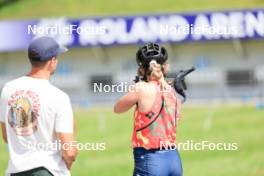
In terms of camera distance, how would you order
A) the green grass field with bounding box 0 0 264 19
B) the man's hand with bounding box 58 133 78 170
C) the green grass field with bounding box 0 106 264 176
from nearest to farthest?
the man's hand with bounding box 58 133 78 170, the green grass field with bounding box 0 106 264 176, the green grass field with bounding box 0 0 264 19

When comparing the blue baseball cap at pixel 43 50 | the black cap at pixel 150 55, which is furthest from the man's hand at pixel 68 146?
the black cap at pixel 150 55

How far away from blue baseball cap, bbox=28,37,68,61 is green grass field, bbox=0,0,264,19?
32746 mm

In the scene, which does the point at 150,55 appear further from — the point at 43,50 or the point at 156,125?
the point at 43,50

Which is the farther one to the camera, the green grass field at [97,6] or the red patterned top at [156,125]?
the green grass field at [97,6]

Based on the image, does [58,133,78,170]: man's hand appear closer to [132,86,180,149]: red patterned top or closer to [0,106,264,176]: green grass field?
[132,86,180,149]: red patterned top

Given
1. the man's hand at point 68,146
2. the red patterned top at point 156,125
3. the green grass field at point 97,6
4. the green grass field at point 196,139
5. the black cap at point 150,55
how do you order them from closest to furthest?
1. the man's hand at point 68,146
2. the red patterned top at point 156,125
3. the black cap at point 150,55
4. the green grass field at point 196,139
5. the green grass field at point 97,6

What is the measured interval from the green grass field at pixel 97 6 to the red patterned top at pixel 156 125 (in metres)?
32.0

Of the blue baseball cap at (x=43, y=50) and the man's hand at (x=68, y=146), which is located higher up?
the blue baseball cap at (x=43, y=50)

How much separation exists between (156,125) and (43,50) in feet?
4.31

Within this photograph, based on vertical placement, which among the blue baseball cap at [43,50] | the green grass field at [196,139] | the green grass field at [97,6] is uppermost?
the green grass field at [97,6]

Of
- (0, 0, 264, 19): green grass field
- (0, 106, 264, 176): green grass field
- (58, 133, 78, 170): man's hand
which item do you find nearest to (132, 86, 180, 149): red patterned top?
(58, 133, 78, 170): man's hand

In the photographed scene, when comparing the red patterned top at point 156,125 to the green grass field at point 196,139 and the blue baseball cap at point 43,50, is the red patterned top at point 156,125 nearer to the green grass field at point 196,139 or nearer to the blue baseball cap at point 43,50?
the blue baseball cap at point 43,50

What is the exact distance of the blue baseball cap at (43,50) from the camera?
573 centimetres

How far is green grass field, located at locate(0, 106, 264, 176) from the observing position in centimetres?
1380
